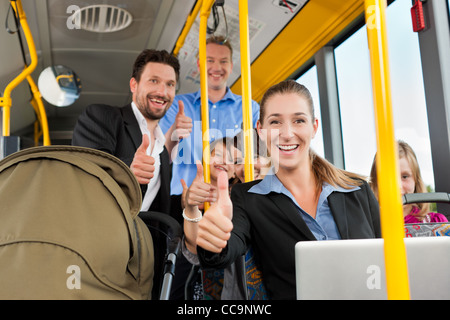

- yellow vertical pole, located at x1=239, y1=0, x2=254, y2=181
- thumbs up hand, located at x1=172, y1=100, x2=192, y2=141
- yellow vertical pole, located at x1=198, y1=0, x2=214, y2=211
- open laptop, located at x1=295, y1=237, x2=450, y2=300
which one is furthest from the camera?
thumbs up hand, located at x1=172, y1=100, x2=192, y2=141

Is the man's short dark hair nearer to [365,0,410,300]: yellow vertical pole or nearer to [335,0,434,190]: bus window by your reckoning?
[335,0,434,190]: bus window

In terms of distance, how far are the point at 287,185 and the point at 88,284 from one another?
86 cm

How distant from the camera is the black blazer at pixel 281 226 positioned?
5.07 feet

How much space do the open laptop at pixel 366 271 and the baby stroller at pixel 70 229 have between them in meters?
0.55

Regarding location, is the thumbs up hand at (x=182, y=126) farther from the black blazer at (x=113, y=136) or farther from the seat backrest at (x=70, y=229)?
the seat backrest at (x=70, y=229)

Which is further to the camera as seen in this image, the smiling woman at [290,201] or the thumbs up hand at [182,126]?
the thumbs up hand at [182,126]

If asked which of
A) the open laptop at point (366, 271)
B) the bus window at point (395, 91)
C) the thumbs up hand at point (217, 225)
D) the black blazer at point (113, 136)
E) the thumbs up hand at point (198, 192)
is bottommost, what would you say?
the open laptop at point (366, 271)

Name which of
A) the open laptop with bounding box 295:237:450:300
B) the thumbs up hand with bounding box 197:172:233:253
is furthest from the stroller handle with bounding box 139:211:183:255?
the open laptop with bounding box 295:237:450:300

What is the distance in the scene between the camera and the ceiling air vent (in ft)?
12.8

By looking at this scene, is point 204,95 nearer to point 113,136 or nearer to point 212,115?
point 113,136

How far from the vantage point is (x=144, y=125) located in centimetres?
274

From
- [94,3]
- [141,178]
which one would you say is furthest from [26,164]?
[94,3]

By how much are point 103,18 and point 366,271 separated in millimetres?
3684

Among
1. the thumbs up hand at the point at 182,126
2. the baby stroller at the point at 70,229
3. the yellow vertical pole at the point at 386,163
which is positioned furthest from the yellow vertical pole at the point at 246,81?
the yellow vertical pole at the point at 386,163
